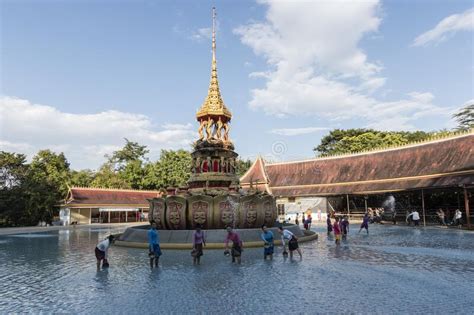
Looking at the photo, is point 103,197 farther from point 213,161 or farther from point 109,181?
point 213,161

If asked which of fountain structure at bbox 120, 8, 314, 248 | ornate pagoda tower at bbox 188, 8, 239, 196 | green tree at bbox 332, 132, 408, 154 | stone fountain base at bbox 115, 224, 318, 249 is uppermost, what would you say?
green tree at bbox 332, 132, 408, 154

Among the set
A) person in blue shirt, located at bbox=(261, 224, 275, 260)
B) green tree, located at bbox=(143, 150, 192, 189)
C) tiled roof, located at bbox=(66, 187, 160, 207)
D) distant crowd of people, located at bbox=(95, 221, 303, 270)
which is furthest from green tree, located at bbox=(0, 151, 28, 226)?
person in blue shirt, located at bbox=(261, 224, 275, 260)

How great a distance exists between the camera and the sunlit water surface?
7699mm

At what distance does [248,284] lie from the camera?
9.69m

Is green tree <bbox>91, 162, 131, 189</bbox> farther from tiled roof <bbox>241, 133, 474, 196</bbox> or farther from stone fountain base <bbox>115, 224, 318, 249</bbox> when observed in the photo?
stone fountain base <bbox>115, 224, 318, 249</bbox>

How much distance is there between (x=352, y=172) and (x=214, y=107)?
26173 millimetres

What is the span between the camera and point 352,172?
46.4 meters

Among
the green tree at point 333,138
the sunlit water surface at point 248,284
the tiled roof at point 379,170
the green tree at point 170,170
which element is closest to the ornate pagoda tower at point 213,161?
the sunlit water surface at point 248,284

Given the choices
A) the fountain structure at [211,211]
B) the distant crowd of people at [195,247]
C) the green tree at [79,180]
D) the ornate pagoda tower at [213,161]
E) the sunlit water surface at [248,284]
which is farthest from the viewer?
the green tree at [79,180]

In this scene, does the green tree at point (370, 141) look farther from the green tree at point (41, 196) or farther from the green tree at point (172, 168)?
the green tree at point (41, 196)

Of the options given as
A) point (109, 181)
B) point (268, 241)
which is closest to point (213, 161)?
point (268, 241)

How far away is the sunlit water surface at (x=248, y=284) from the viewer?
7.70 metres

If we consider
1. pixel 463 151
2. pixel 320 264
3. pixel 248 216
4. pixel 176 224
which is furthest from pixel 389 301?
pixel 463 151

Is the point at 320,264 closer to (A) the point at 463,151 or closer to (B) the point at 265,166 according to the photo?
(A) the point at 463,151
